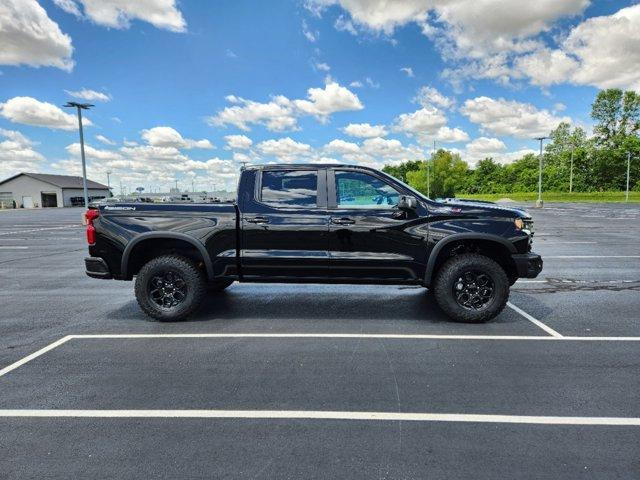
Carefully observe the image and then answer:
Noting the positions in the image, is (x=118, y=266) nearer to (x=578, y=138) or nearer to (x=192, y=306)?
(x=192, y=306)

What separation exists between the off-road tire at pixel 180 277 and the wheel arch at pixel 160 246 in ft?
0.55

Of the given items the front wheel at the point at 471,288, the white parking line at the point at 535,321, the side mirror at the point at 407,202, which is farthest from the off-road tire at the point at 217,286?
the white parking line at the point at 535,321

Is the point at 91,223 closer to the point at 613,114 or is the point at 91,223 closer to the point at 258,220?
the point at 258,220

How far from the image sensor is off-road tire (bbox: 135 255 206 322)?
17.9ft

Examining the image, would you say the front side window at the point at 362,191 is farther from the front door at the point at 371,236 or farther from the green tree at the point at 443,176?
the green tree at the point at 443,176

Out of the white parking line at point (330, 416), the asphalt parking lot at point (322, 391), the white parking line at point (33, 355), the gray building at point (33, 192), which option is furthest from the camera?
the gray building at point (33, 192)

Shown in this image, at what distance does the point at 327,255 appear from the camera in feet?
17.5

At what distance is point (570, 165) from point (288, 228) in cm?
8712

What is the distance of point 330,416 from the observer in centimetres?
316

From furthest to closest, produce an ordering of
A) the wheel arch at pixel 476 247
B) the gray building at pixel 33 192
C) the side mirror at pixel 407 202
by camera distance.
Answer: the gray building at pixel 33 192 → the wheel arch at pixel 476 247 → the side mirror at pixel 407 202

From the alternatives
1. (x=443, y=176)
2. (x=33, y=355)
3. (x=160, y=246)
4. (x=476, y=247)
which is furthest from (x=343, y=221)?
(x=443, y=176)

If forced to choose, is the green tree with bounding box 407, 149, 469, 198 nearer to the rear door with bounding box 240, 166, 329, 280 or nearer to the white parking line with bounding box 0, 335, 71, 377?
the rear door with bounding box 240, 166, 329, 280

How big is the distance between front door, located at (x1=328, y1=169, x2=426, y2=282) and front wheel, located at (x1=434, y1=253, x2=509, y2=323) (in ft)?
1.14

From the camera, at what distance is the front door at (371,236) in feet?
17.3
